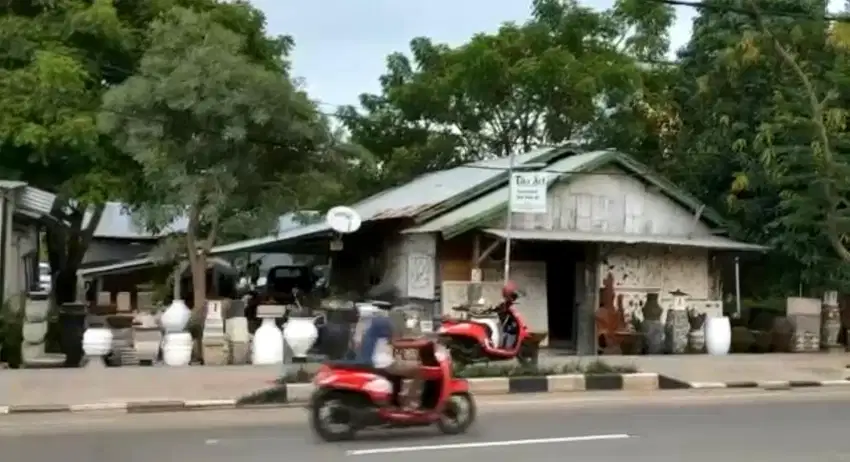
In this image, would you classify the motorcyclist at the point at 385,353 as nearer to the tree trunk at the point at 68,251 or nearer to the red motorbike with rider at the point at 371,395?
the red motorbike with rider at the point at 371,395

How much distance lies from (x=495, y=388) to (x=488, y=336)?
1.29 metres

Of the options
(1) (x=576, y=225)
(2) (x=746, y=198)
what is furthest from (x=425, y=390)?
(2) (x=746, y=198)

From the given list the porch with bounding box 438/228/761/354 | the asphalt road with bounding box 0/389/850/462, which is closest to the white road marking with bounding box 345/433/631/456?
the asphalt road with bounding box 0/389/850/462

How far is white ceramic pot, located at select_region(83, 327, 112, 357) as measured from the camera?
55.6 ft

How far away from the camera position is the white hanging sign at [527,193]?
59.9ft

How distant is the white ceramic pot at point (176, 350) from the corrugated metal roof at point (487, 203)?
5139 millimetres

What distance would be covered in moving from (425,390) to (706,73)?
1877 centimetres

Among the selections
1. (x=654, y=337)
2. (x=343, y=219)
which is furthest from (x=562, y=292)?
(x=343, y=219)

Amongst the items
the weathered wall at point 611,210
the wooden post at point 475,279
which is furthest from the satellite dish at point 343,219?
the weathered wall at point 611,210

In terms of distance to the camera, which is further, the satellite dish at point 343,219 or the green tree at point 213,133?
the satellite dish at point 343,219

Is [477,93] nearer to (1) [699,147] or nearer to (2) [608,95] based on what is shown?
(2) [608,95]

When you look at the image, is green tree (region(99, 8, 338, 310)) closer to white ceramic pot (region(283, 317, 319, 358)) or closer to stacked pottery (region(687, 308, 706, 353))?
white ceramic pot (region(283, 317, 319, 358))

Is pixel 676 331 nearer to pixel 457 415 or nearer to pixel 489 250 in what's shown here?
pixel 489 250

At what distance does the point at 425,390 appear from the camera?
35.5ft
